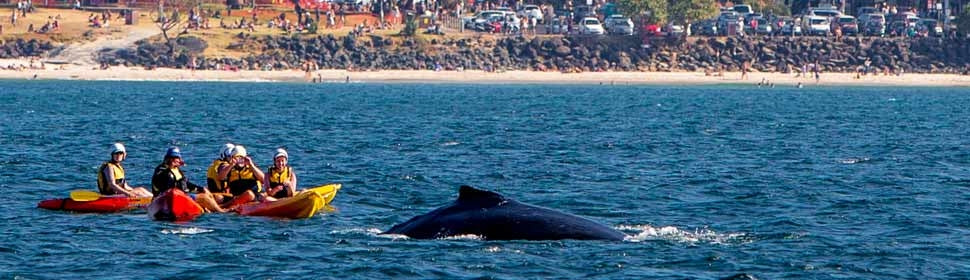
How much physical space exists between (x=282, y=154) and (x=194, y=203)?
1.91m

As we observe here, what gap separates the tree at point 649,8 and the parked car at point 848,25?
569 inches

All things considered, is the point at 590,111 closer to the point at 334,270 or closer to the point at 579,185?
the point at 579,185

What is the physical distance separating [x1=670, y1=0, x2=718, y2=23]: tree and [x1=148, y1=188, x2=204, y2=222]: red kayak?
351 feet

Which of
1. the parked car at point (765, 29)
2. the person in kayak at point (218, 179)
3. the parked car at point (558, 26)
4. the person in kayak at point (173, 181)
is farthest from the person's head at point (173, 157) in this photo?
the parked car at point (765, 29)

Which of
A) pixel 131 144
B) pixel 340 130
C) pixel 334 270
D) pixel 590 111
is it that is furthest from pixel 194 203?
pixel 590 111

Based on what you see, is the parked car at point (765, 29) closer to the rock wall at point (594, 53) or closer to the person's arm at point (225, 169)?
the rock wall at point (594, 53)

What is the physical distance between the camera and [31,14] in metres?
129

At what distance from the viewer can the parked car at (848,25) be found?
136375 mm

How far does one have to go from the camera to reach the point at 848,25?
137m

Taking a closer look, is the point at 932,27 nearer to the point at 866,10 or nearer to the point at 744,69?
the point at 866,10

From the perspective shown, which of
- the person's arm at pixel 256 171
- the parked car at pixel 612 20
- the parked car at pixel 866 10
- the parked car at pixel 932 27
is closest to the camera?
the person's arm at pixel 256 171

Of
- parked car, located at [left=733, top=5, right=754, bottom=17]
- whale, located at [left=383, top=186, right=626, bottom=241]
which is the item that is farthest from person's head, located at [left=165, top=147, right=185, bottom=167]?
parked car, located at [left=733, top=5, right=754, bottom=17]

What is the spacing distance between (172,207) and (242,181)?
6.75 ft

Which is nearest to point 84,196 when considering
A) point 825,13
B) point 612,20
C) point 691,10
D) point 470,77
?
point 470,77
